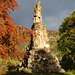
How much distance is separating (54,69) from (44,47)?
363 cm

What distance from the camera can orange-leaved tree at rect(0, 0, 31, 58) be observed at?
4.75m

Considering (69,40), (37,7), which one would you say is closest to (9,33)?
(37,7)

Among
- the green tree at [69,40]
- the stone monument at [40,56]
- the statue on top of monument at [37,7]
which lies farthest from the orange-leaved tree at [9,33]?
the green tree at [69,40]

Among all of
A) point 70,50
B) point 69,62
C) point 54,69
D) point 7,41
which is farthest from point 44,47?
point 7,41

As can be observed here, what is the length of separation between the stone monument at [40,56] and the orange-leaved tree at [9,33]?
9420 mm

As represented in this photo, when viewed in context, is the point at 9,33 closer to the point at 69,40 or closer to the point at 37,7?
the point at 37,7

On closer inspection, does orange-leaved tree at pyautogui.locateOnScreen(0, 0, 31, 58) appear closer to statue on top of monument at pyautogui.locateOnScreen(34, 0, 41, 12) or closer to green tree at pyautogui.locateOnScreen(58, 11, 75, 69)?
statue on top of monument at pyautogui.locateOnScreen(34, 0, 41, 12)

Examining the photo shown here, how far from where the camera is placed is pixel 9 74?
560 inches

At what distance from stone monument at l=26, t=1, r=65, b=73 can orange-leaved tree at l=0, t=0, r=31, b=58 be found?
9420mm

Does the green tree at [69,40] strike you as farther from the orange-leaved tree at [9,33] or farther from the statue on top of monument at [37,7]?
the orange-leaved tree at [9,33]

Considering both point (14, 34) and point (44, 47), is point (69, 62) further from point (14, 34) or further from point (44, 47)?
point (14, 34)

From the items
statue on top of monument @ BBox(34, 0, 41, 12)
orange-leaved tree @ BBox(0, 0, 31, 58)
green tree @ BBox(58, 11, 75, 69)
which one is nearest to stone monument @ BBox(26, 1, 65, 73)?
statue on top of monument @ BBox(34, 0, 41, 12)

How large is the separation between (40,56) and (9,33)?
37.2 feet

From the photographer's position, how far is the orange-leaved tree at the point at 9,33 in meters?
4.75
